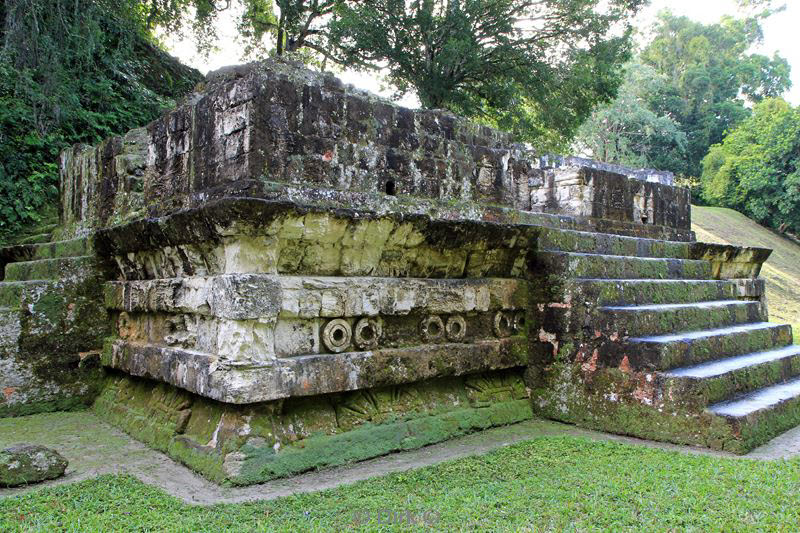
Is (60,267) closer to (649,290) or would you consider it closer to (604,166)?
(649,290)

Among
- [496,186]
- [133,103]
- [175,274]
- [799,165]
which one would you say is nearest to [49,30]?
[133,103]

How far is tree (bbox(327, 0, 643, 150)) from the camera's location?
15.2 metres

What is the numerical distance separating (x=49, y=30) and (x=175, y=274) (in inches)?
322

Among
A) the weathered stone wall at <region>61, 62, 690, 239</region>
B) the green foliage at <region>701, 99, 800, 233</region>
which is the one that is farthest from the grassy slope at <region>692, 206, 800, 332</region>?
the weathered stone wall at <region>61, 62, 690, 239</region>

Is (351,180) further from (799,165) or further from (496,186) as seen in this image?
(799,165)

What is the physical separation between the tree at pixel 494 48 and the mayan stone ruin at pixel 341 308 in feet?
34.3

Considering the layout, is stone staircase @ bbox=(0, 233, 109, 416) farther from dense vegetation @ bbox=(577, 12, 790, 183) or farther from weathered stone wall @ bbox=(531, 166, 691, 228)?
dense vegetation @ bbox=(577, 12, 790, 183)

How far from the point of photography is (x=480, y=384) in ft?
16.9

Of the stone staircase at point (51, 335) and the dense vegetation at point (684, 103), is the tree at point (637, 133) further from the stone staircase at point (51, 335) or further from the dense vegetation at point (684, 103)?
the stone staircase at point (51, 335)

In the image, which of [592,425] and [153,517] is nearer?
[153,517]

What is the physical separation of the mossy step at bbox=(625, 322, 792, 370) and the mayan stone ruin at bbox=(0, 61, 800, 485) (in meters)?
0.02

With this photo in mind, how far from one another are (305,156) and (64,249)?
127 inches

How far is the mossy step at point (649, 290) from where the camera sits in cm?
511

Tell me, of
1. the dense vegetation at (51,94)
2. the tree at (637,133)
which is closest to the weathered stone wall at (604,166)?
the dense vegetation at (51,94)
